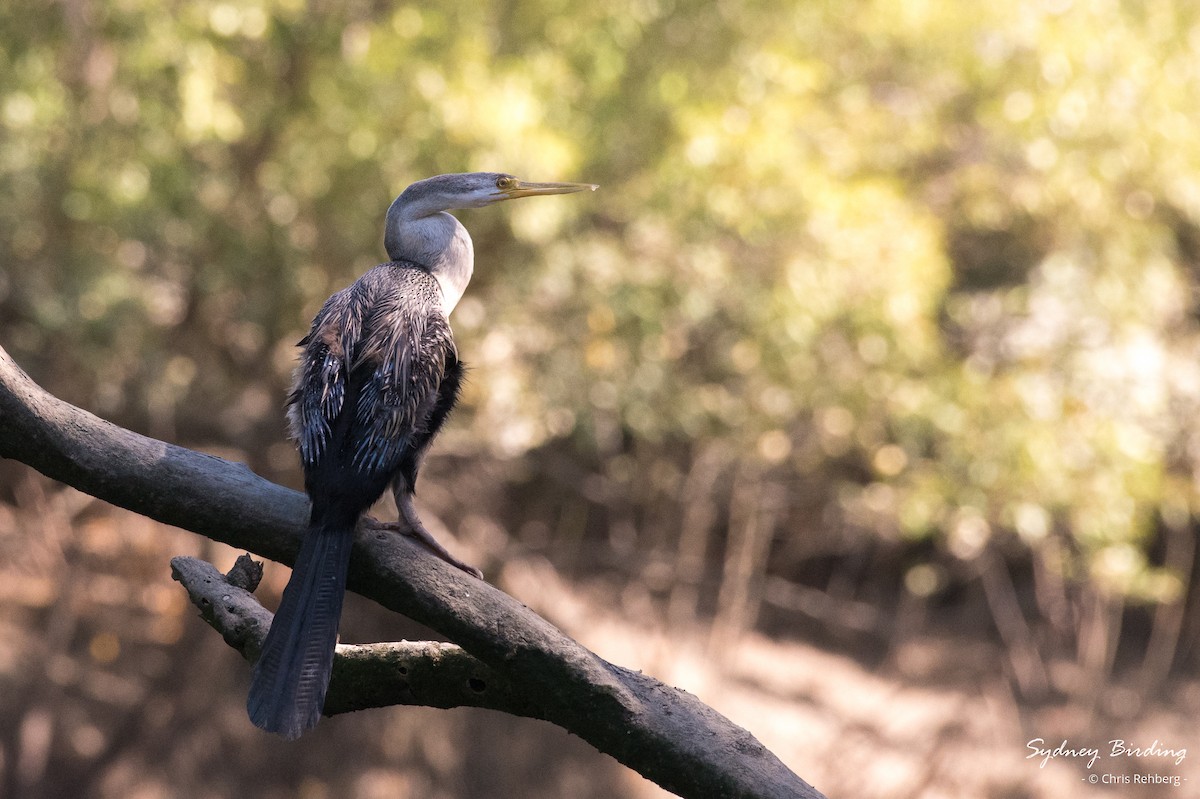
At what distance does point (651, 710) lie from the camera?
2.23 metres

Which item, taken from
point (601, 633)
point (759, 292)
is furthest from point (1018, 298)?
point (601, 633)

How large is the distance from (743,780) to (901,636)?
836cm

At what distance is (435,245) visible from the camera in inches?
120

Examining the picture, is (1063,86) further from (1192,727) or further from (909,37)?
(1192,727)

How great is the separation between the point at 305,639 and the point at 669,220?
14.7 ft

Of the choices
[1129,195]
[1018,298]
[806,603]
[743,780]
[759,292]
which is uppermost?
[1129,195]

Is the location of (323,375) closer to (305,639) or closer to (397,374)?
(397,374)

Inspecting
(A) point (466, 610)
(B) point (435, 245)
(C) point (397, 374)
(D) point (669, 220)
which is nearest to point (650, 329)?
(D) point (669, 220)

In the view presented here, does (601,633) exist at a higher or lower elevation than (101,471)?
higher

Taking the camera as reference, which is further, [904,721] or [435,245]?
[904,721]

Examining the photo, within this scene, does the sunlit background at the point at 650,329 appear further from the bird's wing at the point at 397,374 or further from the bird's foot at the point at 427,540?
the bird's foot at the point at 427,540

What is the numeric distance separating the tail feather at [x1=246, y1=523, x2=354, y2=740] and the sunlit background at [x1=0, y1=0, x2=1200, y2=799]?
3326 mm

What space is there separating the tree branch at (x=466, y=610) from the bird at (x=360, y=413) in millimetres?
102

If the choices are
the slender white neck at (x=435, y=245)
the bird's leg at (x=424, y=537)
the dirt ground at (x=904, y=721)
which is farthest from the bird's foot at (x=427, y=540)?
the dirt ground at (x=904, y=721)
